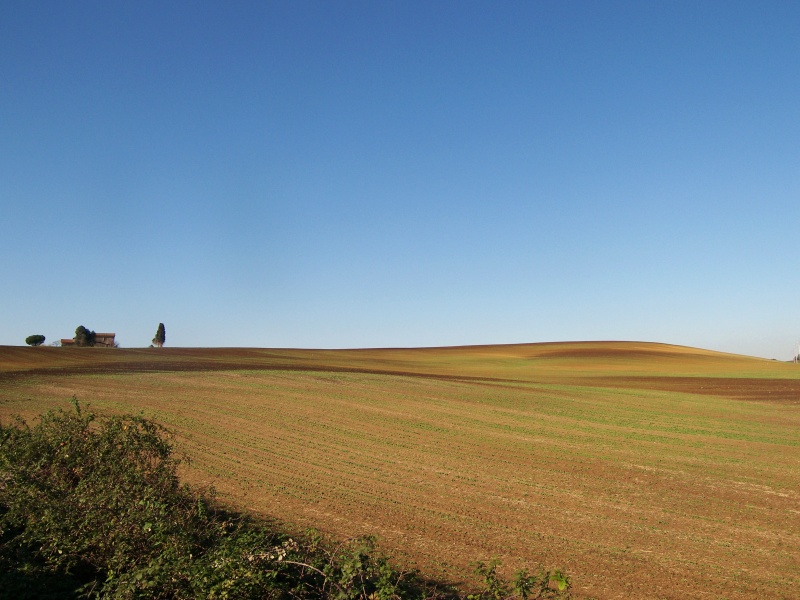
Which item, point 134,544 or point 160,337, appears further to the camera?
point 160,337

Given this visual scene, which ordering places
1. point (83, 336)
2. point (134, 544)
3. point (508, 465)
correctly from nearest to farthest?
point (134, 544)
point (508, 465)
point (83, 336)

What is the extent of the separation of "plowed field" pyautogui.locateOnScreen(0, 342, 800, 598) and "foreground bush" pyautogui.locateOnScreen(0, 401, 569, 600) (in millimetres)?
2948

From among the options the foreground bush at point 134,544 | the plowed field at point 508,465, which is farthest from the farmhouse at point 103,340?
the foreground bush at point 134,544

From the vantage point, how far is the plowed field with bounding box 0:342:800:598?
12172 millimetres

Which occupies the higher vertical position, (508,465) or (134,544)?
(134,544)

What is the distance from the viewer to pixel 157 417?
24797 mm

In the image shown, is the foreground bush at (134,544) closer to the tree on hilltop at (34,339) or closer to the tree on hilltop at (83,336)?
the tree on hilltop at (83,336)

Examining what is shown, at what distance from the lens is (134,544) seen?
27.4 ft

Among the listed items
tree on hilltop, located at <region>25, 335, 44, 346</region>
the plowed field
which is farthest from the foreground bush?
tree on hilltop, located at <region>25, 335, 44, 346</region>

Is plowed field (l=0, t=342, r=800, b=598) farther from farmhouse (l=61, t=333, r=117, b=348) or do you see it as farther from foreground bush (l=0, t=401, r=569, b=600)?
farmhouse (l=61, t=333, r=117, b=348)

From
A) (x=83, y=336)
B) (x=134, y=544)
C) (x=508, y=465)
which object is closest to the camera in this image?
(x=134, y=544)

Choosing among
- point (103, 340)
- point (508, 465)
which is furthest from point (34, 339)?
point (508, 465)

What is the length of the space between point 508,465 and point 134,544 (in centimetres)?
1324

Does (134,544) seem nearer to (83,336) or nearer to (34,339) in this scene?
(83,336)
